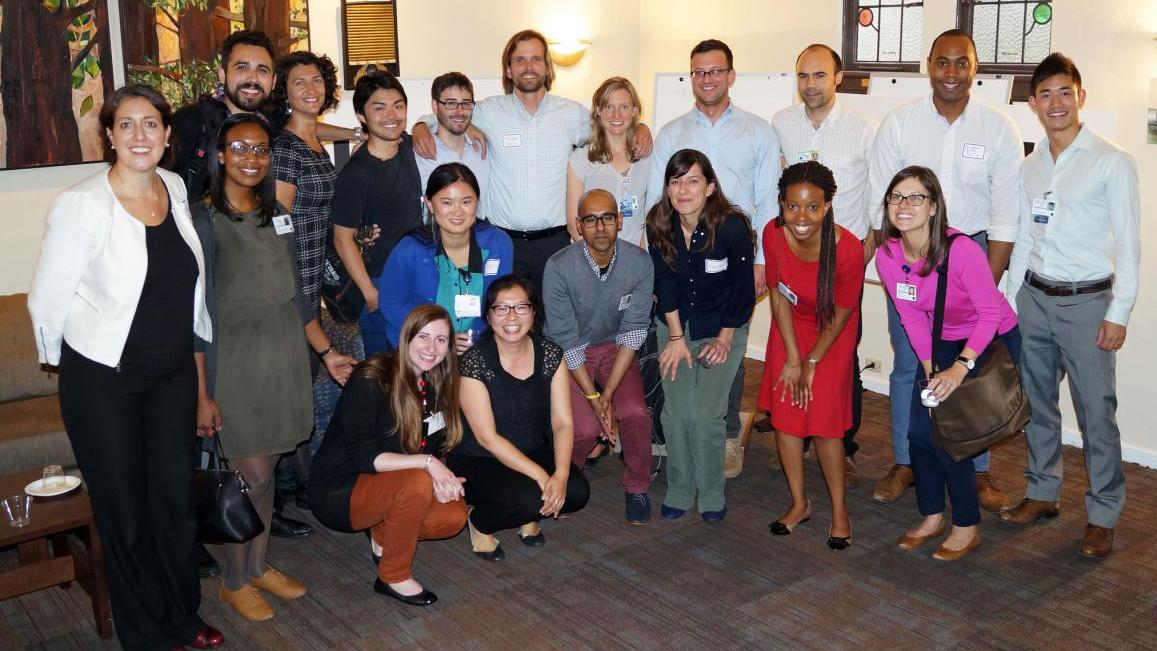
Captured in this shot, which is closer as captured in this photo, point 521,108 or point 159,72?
point 521,108

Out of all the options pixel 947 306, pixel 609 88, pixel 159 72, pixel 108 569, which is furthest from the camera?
pixel 159 72

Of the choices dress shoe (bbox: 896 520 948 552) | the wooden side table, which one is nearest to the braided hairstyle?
dress shoe (bbox: 896 520 948 552)

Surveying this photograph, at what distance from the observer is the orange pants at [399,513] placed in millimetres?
3428

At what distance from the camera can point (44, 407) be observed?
441 centimetres

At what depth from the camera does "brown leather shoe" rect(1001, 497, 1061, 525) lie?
4.12 metres

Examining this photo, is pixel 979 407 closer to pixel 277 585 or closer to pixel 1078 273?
Result: pixel 1078 273

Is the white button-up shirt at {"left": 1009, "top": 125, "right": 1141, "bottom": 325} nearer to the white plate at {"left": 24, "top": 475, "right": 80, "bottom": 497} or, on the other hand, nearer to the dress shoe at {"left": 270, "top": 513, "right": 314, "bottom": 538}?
the dress shoe at {"left": 270, "top": 513, "right": 314, "bottom": 538}

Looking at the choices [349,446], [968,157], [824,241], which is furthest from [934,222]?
[349,446]

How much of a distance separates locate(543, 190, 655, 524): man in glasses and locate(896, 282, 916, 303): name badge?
0.96 metres

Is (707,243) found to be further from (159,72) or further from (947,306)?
(159,72)

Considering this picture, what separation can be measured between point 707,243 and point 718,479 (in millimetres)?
935

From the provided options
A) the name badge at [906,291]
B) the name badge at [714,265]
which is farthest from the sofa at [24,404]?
the name badge at [906,291]

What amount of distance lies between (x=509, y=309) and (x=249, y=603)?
1.28m

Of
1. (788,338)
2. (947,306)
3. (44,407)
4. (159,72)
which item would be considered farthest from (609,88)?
(44,407)
